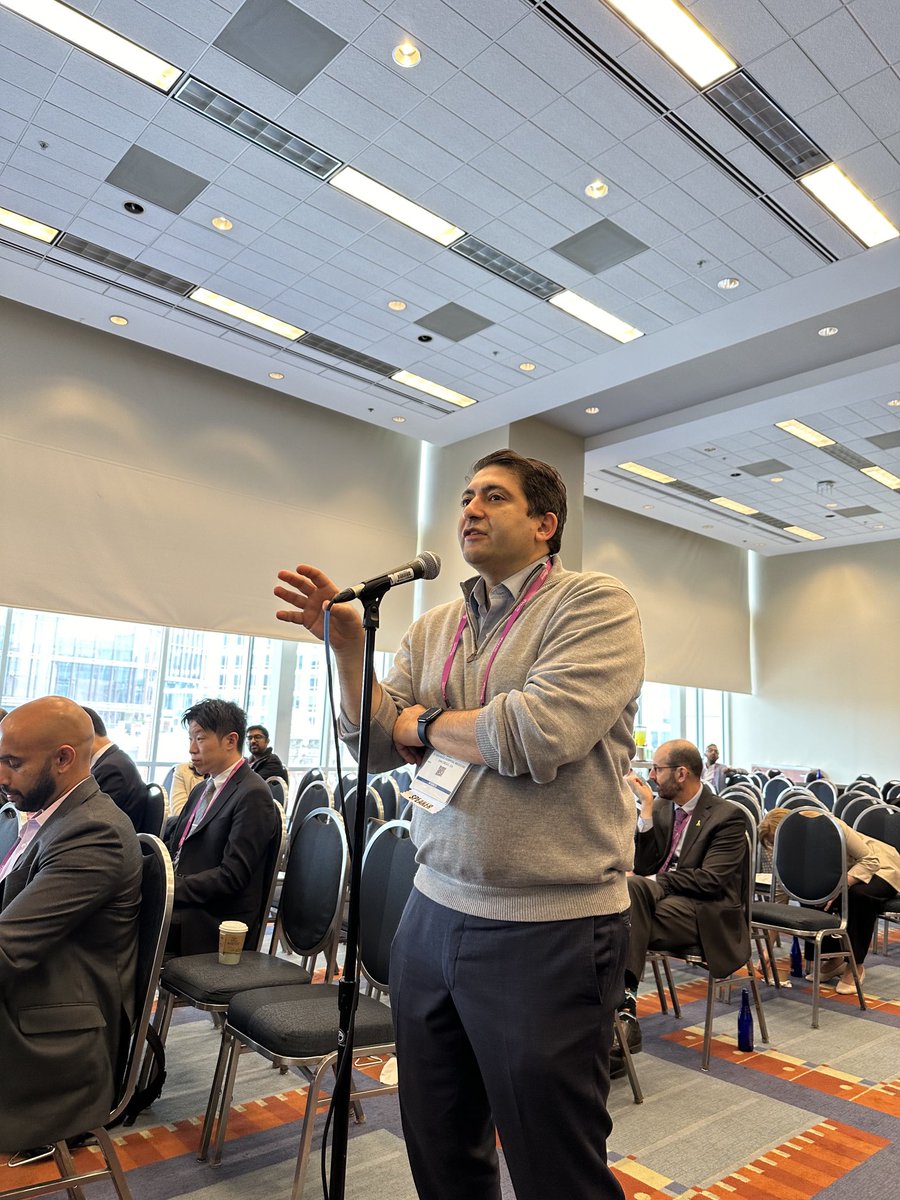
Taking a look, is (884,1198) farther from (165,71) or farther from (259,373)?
(259,373)

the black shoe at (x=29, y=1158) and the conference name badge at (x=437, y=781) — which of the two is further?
the black shoe at (x=29, y=1158)

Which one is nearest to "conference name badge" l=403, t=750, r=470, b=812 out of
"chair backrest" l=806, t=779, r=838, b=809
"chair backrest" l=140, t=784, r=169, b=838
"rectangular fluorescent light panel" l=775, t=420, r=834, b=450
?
"chair backrest" l=140, t=784, r=169, b=838

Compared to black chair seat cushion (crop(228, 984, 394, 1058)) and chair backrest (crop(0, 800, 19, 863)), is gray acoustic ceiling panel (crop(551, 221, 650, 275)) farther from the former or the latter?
black chair seat cushion (crop(228, 984, 394, 1058))

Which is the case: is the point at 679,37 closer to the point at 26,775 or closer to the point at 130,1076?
the point at 26,775

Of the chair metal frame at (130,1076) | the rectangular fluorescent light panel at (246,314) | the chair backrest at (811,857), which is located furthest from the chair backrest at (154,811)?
the rectangular fluorescent light panel at (246,314)

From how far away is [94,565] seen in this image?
9031 millimetres

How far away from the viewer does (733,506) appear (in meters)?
13.9

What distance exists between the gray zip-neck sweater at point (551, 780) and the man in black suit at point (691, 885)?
2.20 m

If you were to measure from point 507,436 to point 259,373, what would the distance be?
3.01 m

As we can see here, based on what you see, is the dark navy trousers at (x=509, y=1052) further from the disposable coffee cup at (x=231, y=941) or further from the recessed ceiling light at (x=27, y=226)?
the recessed ceiling light at (x=27, y=226)

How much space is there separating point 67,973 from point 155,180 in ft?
19.5

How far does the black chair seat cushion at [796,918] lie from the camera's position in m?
4.36

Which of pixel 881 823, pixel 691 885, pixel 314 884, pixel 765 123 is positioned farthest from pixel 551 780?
pixel 765 123

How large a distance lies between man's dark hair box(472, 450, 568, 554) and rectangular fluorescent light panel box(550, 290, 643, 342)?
6.33 metres
